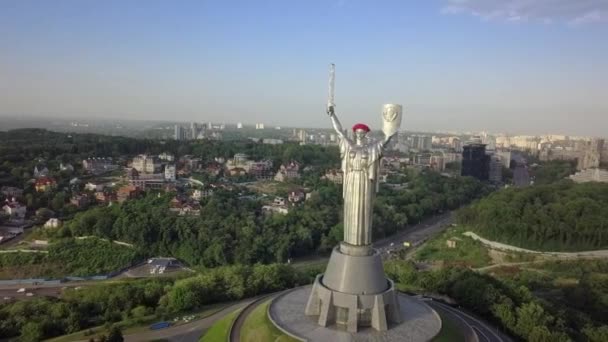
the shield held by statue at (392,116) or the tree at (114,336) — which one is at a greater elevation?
the shield held by statue at (392,116)

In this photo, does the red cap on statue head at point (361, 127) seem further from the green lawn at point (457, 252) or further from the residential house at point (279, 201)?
the residential house at point (279, 201)

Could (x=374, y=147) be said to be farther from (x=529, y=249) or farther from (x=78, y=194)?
(x=78, y=194)

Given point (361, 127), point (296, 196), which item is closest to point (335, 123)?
point (361, 127)

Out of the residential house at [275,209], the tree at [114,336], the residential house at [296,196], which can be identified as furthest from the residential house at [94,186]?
the tree at [114,336]

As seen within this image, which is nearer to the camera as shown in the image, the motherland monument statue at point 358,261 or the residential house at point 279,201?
the motherland monument statue at point 358,261

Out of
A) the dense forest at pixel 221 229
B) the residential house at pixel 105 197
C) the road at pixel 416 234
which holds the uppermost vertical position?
the residential house at pixel 105 197

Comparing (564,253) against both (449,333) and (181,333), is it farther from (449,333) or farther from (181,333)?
(181,333)
